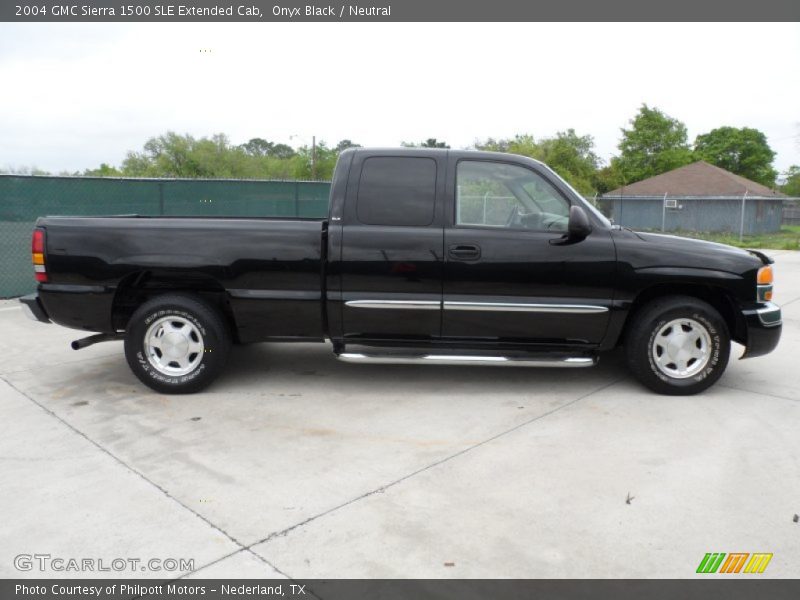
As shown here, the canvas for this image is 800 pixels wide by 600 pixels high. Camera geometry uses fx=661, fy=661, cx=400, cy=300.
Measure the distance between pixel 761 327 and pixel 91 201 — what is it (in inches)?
369

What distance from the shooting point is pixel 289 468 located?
3920mm

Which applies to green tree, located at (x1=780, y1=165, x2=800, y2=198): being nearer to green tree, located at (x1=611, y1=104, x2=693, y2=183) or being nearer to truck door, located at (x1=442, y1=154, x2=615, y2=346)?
green tree, located at (x1=611, y1=104, x2=693, y2=183)

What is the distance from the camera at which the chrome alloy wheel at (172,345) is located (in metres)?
5.20

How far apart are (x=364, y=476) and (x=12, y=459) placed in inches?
85.4

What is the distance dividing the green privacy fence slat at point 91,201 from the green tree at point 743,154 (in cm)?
6268

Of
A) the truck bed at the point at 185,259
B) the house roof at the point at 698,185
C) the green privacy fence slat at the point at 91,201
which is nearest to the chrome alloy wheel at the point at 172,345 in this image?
the truck bed at the point at 185,259

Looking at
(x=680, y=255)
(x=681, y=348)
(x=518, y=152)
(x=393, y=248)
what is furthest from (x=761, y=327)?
(x=518, y=152)

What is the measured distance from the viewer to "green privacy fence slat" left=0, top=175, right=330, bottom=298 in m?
9.61

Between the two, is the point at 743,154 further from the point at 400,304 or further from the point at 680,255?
the point at 400,304

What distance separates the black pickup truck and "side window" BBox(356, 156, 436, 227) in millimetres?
11

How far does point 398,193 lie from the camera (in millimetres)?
5238

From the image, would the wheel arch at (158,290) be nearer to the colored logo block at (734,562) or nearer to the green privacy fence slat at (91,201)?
the colored logo block at (734,562)
